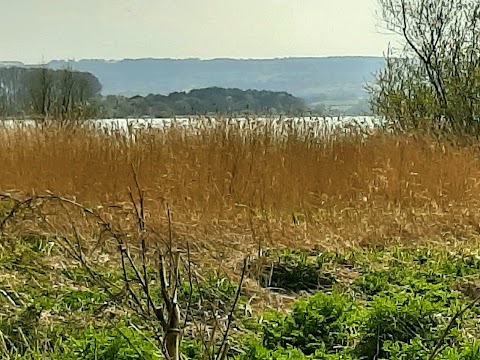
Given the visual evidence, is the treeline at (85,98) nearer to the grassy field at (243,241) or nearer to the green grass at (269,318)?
the grassy field at (243,241)

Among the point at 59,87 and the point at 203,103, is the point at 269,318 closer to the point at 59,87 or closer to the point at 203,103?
the point at 203,103

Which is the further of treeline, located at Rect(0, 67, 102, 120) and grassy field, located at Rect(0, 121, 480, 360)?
treeline, located at Rect(0, 67, 102, 120)

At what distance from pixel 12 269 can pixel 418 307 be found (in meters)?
2.32

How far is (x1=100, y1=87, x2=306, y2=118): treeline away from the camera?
755 centimetres

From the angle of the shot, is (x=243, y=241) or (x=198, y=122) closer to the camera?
(x=243, y=241)

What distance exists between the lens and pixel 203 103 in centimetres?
842

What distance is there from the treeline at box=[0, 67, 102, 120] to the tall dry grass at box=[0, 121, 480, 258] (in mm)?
3041

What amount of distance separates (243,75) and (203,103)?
5026 millimetres

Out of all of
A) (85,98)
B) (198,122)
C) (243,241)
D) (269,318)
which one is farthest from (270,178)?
(85,98)

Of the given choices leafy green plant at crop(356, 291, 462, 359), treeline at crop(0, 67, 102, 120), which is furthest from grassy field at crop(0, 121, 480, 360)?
treeline at crop(0, 67, 102, 120)

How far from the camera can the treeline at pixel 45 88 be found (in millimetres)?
10273

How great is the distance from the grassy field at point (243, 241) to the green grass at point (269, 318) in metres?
0.01

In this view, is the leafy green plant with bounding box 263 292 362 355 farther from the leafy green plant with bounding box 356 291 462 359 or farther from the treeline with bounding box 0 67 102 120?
the treeline with bounding box 0 67 102 120

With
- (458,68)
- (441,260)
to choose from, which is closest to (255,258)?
(441,260)
